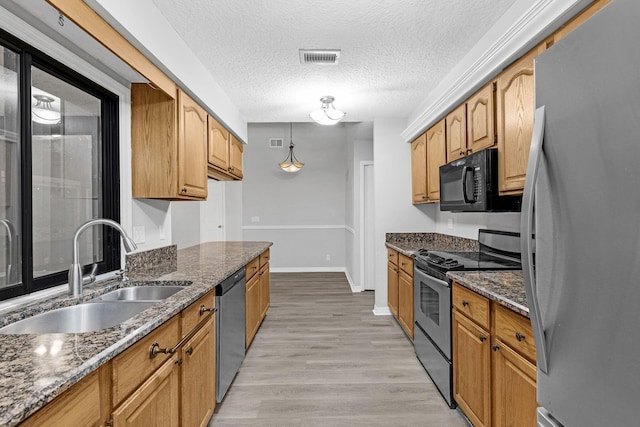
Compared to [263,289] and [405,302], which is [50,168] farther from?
[405,302]

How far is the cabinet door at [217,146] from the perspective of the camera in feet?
9.73

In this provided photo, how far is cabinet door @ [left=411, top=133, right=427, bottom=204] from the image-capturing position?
3609 mm

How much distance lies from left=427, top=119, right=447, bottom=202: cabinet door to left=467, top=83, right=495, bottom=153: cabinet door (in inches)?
21.5

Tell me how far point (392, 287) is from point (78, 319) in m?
3.04

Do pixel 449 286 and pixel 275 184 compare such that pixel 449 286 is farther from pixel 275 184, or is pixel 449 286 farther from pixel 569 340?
pixel 275 184

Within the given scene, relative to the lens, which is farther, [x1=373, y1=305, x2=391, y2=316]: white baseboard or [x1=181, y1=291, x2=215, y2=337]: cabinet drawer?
[x1=373, y1=305, x2=391, y2=316]: white baseboard

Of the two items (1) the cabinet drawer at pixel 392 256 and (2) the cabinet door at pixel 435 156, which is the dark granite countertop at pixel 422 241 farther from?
(2) the cabinet door at pixel 435 156

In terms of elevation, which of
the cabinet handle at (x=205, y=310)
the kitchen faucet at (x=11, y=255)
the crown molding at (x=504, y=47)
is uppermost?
the crown molding at (x=504, y=47)

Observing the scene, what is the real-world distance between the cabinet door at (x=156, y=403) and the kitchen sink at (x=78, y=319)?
354mm

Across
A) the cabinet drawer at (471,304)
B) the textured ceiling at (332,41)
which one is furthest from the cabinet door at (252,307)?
the textured ceiling at (332,41)

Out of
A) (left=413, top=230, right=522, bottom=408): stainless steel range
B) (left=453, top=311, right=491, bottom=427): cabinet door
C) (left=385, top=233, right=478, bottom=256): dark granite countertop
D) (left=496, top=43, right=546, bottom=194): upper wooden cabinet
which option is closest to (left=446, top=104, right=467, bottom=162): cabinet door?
(left=496, top=43, right=546, bottom=194): upper wooden cabinet

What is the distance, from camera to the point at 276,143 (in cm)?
697

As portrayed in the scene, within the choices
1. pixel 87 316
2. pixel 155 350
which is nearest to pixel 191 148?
pixel 87 316

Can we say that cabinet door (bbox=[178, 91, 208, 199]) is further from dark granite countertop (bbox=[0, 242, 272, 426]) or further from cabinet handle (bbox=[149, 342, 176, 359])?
cabinet handle (bbox=[149, 342, 176, 359])
